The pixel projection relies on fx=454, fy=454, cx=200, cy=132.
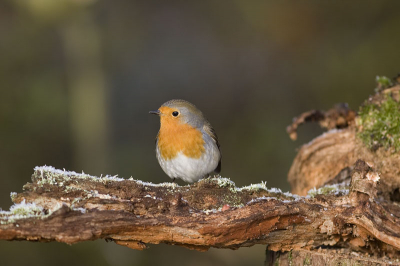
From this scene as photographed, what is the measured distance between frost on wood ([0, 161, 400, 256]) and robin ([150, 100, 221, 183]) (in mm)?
1065

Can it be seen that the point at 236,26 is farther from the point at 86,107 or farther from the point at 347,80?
the point at 86,107

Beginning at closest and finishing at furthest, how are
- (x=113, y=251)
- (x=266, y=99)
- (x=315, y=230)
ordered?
(x=315, y=230), (x=113, y=251), (x=266, y=99)

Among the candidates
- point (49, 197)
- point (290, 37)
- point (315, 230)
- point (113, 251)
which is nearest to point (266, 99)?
point (290, 37)

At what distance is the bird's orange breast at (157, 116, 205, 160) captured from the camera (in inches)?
179

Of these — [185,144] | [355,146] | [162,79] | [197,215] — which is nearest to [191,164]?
[185,144]

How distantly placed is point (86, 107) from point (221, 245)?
202 inches

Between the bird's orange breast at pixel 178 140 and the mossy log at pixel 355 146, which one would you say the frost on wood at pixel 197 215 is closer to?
the mossy log at pixel 355 146

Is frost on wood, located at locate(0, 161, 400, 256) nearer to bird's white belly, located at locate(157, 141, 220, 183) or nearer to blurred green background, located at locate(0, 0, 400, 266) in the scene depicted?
bird's white belly, located at locate(157, 141, 220, 183)

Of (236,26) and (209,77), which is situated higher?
(236,26)

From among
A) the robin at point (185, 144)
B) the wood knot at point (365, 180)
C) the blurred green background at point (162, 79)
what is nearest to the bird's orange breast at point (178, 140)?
the robin at point (185, 144)

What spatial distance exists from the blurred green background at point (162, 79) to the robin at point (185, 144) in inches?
116

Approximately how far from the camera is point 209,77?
10086 mm

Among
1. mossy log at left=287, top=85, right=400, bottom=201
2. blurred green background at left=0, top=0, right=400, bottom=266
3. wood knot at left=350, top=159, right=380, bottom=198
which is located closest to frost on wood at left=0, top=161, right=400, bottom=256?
wood knot at left=350, top=159, right=380, bottom=198

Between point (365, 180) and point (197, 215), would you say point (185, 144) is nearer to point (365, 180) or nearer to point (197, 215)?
point (197, 215)
